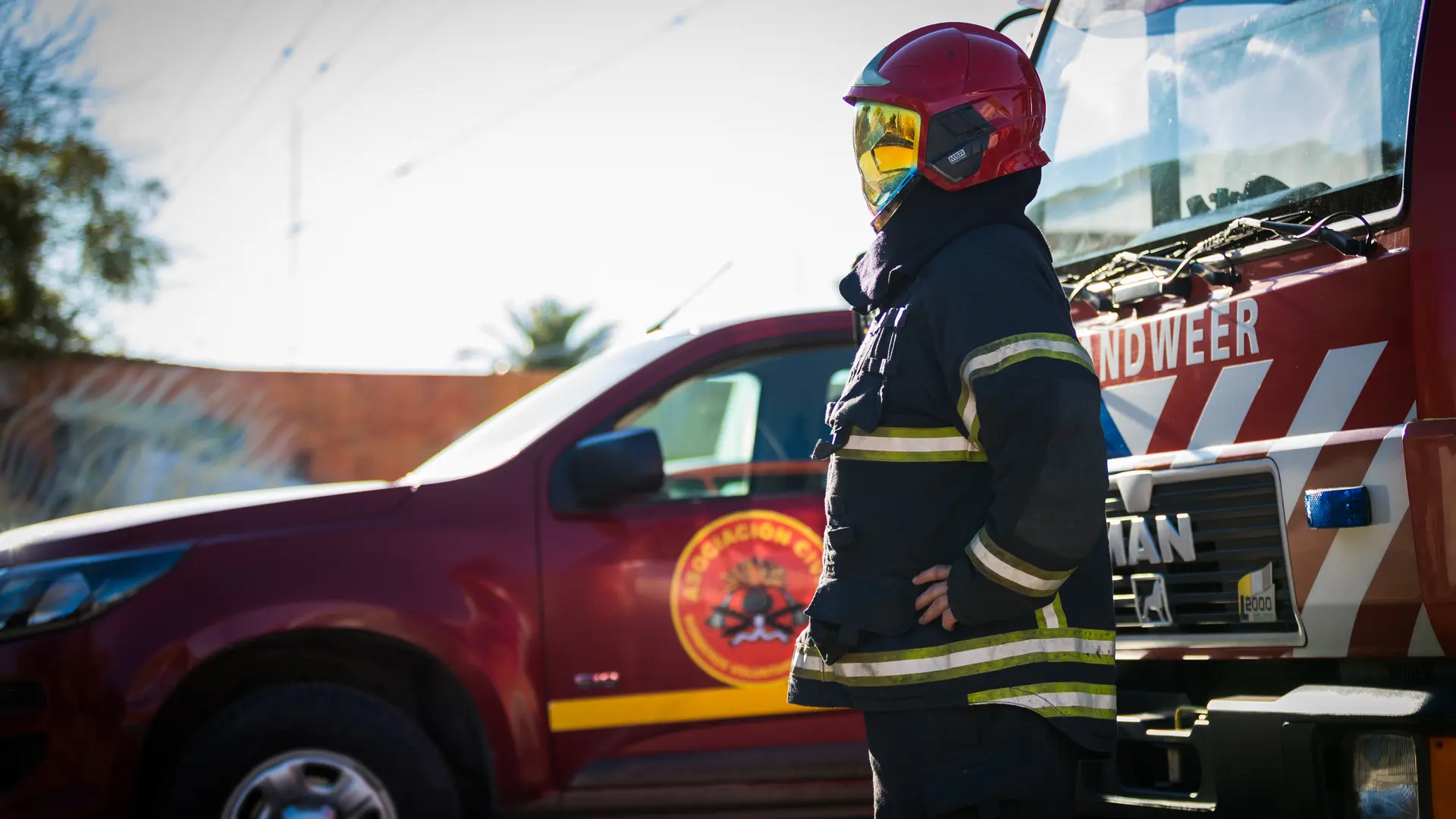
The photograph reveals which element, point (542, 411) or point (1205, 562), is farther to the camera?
point (542, 411)

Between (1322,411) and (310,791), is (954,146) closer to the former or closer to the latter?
(1322,411)

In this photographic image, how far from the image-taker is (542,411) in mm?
4121

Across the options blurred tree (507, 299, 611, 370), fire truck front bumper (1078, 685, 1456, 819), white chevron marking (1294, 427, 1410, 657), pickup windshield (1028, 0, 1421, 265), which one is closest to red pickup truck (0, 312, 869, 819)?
fire truck front bumper (1078, 685, 1456, 819)

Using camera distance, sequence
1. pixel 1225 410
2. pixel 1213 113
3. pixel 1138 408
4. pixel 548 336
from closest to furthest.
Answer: pixel 1225 410, pixel 1138 408, pixel 1213 113, pixel 548 336

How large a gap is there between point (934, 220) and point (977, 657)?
0.73m

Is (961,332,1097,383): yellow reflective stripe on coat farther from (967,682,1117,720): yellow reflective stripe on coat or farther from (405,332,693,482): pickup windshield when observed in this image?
(405,332,693,482): pickup windshield

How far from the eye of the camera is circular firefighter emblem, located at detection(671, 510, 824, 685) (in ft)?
12.2

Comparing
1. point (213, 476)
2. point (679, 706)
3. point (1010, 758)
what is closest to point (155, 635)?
point (679, 706)

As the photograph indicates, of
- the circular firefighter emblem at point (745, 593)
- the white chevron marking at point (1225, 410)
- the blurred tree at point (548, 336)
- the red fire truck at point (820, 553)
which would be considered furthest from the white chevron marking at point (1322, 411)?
the blurred tree at point (548, 336)

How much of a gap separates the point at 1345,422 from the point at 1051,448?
3.40 feet

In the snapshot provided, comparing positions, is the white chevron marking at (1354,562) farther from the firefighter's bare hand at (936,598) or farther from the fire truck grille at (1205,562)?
the firefighter's bare hand at (936,598)

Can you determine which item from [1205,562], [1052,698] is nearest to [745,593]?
[1205,562]

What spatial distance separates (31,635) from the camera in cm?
339

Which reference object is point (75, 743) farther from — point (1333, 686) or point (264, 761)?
point (1333, 686)
